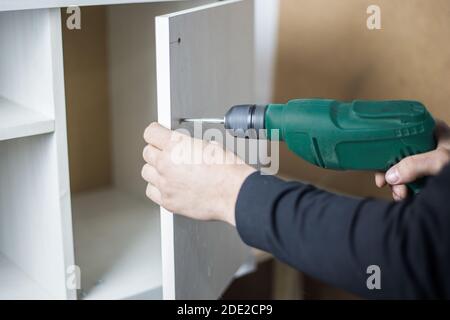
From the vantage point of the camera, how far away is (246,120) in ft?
2.16

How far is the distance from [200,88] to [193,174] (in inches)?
6.0

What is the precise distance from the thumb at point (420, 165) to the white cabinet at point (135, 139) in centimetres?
23

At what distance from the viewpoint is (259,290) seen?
126cm

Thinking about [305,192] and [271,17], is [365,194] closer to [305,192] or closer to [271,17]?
[271,17]

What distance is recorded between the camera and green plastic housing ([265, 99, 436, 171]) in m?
0.63

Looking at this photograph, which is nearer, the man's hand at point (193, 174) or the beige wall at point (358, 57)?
the man's hand at point (193, 174)

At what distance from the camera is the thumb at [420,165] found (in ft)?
2.10

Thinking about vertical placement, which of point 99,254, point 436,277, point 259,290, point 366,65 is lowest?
point 259,290

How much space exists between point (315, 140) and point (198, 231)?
189mm

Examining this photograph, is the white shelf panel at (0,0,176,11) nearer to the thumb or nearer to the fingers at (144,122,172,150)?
the fingers at (144,122,172,150)

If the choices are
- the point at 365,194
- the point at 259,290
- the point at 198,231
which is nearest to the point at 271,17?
the point at 365,194

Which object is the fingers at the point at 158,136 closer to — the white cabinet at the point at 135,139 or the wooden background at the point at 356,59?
the white cabinet at the point at 135,139

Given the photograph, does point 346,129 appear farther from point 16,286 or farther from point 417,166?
point 16,286

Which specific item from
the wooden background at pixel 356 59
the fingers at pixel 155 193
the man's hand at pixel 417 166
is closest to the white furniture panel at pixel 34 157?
the fingers at pixel 155 193
